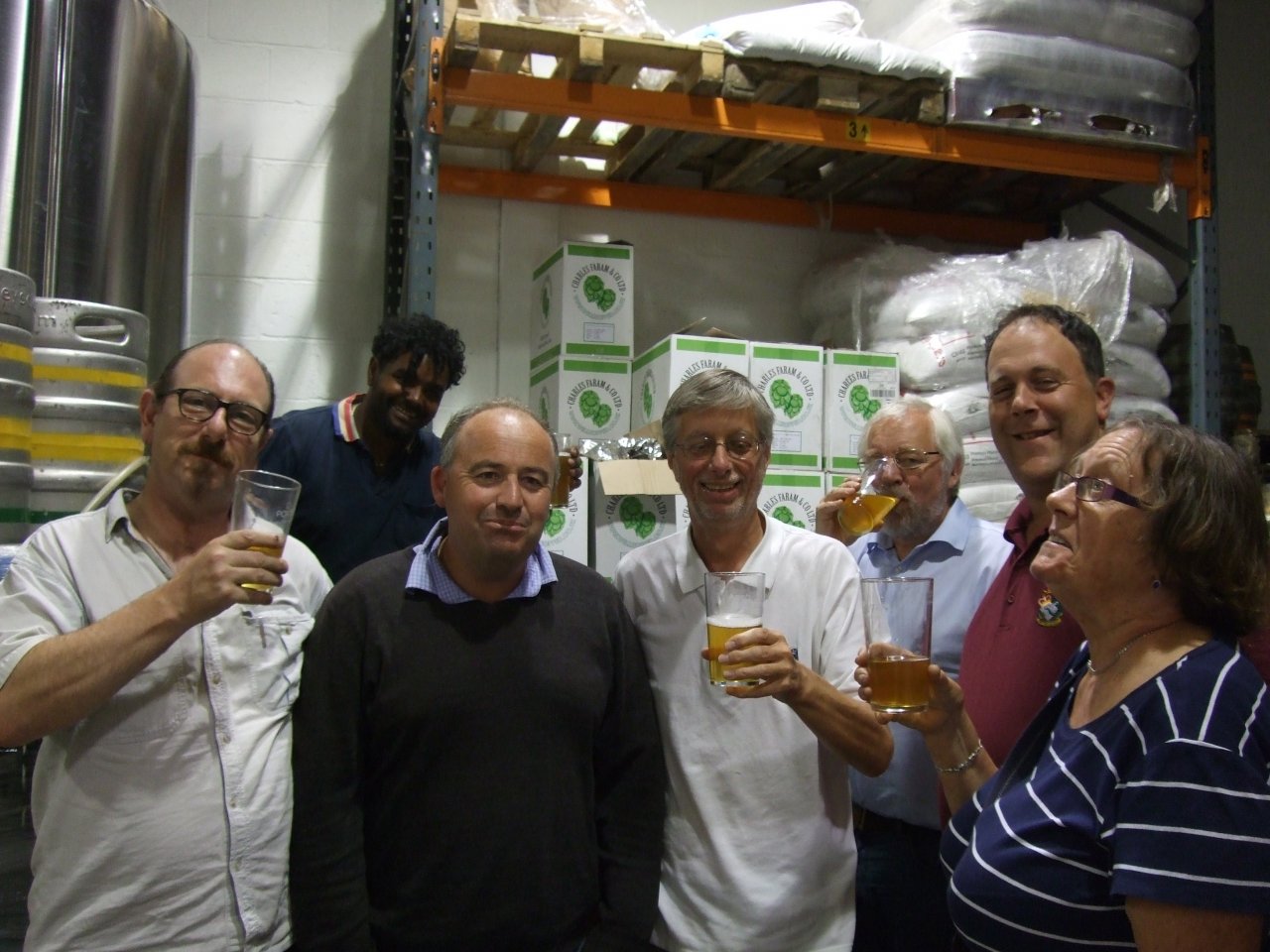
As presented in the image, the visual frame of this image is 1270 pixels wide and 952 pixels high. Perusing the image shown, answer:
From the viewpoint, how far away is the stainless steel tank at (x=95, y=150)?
2.68 m

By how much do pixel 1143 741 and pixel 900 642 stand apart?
14.8 inches

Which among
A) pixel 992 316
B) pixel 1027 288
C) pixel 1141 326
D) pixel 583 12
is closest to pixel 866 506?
pixel 992 316

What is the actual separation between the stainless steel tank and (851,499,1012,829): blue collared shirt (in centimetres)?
230

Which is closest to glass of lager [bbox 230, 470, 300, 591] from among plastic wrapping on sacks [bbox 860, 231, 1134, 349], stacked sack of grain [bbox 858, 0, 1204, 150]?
plastic wrapping on sacks [bbox 860, 231, 1134, 349]

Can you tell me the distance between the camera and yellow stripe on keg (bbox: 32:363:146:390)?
2.33m

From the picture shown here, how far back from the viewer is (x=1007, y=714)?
67.4 inches

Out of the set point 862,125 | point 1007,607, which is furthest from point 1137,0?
point 1007,607

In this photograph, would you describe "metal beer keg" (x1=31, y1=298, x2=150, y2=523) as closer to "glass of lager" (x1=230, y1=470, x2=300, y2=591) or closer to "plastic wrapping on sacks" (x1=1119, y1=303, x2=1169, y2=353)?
"glass of lager" (x1=230, y1=470, x2=300, y2=591)

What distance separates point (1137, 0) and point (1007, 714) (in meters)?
3.14

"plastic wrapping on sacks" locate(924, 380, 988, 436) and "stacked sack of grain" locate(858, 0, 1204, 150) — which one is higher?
"stacked sack of grain" locate(858, 0, 1204, 150)

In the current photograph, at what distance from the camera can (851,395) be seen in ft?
11.9

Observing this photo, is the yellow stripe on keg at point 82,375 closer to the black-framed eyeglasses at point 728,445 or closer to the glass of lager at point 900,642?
the black-framed eyeglasses at point 728,445

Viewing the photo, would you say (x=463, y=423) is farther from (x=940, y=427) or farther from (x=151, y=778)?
(x=940, y=427)

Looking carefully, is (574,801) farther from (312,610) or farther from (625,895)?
(312,610)
